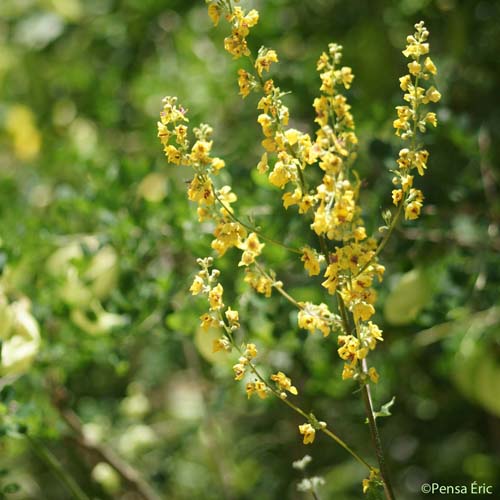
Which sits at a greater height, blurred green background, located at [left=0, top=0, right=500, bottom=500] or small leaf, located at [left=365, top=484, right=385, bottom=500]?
blurred green background, located at [left=0, top=0, right=500, bottom=500]

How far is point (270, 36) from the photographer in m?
1.14

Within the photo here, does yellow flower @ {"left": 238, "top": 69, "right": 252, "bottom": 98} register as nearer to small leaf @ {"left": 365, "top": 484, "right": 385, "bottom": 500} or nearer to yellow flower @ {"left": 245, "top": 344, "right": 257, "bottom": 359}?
yellow flower @ {"left": 245, "top": 344, "right": 257, "bottom": 359}

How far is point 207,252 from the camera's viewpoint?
849 mm

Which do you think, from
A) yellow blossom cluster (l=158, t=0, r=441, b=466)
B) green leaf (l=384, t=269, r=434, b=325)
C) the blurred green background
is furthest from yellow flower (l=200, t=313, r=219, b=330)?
green leaf (l=384, t=269, r=434, b=325)

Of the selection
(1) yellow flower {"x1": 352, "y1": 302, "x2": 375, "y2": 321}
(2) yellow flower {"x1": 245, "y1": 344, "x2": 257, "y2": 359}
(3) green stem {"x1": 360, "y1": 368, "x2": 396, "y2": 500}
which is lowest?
(3) green stem {"x1": 360, "y1": 368, "x2": 396, "y2": 500}

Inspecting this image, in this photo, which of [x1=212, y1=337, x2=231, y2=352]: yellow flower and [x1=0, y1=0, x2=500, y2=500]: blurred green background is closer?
[x1=212, y1=337, x2=231, y2=352]: yellow flower

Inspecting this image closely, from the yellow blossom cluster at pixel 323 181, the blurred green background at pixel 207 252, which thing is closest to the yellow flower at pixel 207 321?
the yellow blossom cluster at pixel 323 181

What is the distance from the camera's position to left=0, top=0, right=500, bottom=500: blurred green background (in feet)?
2.88

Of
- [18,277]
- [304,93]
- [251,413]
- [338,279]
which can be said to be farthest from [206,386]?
[338,279]

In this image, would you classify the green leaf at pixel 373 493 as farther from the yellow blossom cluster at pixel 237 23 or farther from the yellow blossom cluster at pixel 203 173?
the yellow blossom cluster at pixel 237 23

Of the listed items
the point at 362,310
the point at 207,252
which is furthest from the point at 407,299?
the point at 362,310

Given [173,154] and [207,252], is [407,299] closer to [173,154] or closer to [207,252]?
[207,252]

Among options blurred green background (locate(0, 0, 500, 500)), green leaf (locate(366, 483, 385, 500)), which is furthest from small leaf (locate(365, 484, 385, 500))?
blurred green background (locate(0, 0, 500, 500))

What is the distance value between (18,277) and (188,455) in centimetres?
57
